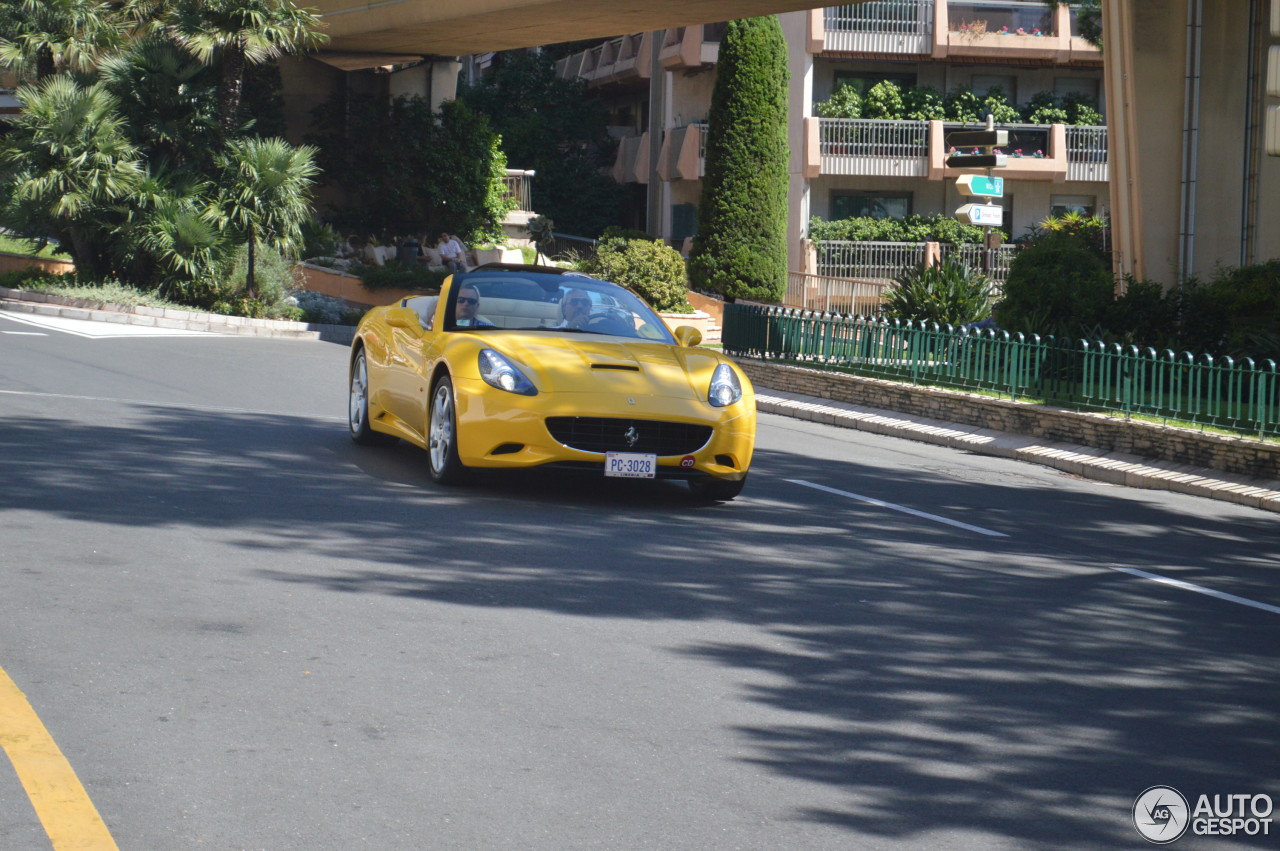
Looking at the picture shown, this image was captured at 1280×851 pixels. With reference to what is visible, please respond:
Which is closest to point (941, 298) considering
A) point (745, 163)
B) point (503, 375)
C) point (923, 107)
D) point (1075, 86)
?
point (745, 163)

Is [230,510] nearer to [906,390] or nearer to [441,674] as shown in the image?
[441,674]

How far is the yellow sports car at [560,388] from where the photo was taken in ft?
31.4

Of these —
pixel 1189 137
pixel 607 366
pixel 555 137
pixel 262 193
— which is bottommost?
pixel 607 366

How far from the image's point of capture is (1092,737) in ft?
17.5

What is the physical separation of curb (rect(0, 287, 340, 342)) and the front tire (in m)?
17.6

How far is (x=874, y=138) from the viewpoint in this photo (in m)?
39.8

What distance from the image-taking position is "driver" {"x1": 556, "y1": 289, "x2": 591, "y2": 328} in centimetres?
1098

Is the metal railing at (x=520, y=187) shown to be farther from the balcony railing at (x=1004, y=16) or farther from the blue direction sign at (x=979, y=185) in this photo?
the blue direction sign at (x=979, y=185)

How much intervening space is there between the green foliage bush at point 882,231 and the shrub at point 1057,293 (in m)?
20.3

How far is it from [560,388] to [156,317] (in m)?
18.8

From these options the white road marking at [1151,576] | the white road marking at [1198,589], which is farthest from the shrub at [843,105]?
the white road marking at [1198,589]

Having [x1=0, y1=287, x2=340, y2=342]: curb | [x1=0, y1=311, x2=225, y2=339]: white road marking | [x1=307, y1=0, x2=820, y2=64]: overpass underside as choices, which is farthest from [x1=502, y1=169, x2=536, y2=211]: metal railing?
[x1=0, y1=311, x2=225, y2=339]: white road marking

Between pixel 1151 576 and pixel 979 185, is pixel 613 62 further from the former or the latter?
pixel 1151 576
